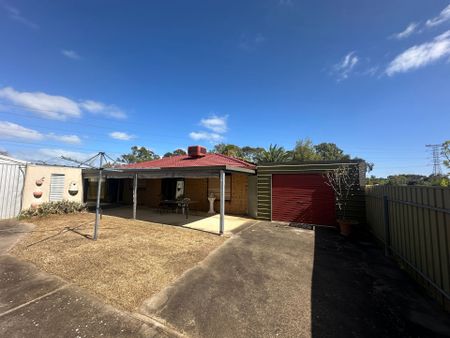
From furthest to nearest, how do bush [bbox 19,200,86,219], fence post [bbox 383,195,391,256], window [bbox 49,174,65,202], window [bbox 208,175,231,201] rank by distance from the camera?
window [bbox 208,175,231,201]
window [bbox 49,174,65,202]
bush [bbox 19,200,86,219]
fence post [bbox 383,195,391,256]

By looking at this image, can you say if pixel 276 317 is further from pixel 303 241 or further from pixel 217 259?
pixel 303 241

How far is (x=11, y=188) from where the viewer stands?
9.75 metres

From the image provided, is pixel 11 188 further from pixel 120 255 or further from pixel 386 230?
pixel 386 230

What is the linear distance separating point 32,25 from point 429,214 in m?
14.7

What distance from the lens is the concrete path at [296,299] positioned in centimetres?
276

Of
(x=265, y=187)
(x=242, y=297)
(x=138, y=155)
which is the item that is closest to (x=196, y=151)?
(x=265, y=187)

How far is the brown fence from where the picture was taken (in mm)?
3053

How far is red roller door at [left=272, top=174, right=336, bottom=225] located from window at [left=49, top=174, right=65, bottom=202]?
11821 mm

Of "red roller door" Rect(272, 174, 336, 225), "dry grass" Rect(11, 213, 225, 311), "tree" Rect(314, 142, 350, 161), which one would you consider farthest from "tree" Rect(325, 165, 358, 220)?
"tree" Rect(314, 142, 350, 161)

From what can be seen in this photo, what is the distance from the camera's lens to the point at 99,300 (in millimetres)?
3311

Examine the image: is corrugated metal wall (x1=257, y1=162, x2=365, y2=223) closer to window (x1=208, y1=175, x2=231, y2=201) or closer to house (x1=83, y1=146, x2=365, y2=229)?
house (x1=83, y1=146, x2=365, y2=229)

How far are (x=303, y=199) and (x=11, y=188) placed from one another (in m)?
13.8

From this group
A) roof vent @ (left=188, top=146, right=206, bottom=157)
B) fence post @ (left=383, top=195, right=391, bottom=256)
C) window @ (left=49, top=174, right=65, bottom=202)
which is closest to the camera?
fence post @ (left=383, top=195, right=391, bottom=256)

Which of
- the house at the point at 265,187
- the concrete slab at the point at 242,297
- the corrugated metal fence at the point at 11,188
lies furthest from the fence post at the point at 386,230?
the corrugated metal fence at the point at 11,188
